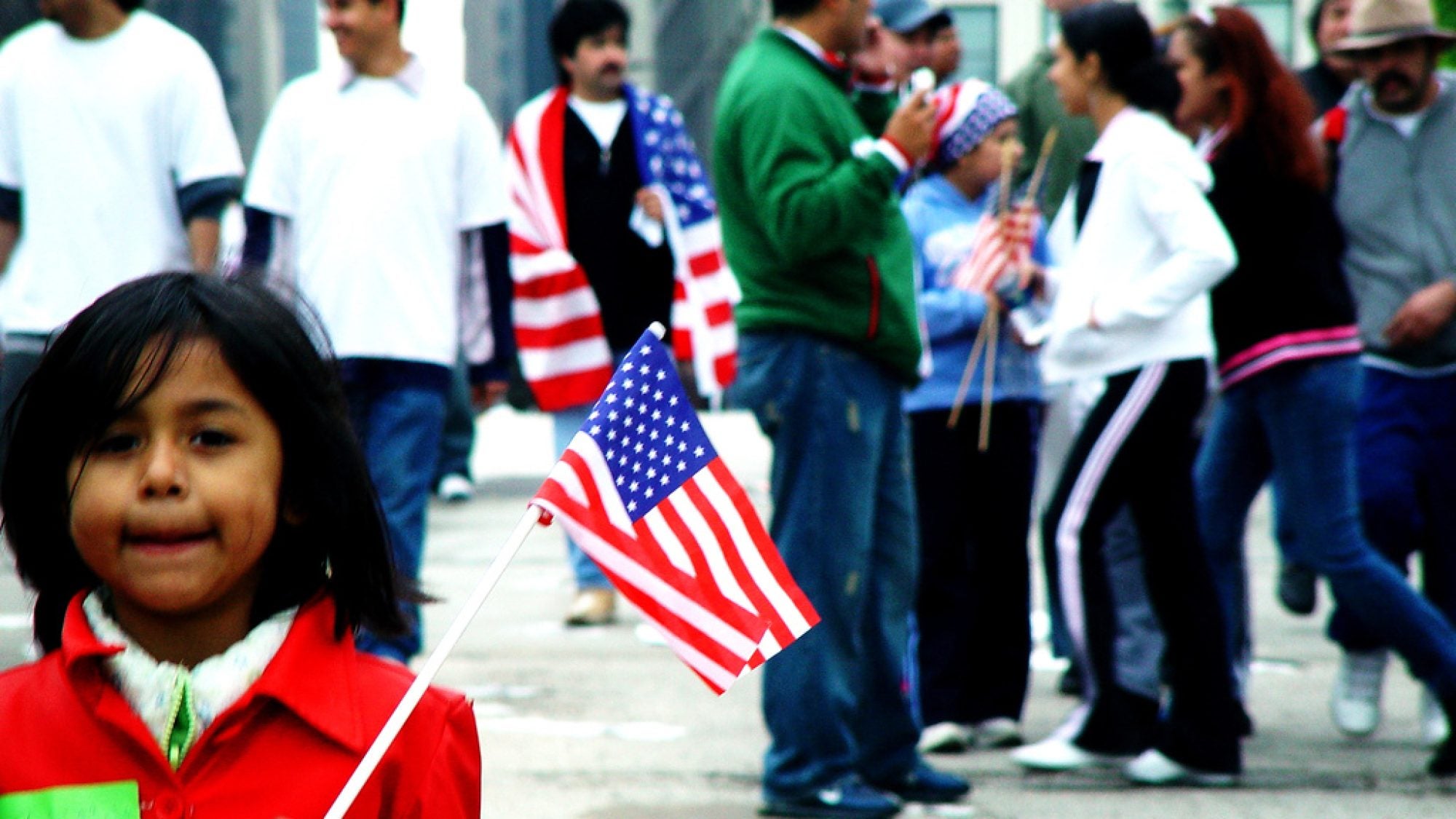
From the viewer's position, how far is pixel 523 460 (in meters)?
15.2

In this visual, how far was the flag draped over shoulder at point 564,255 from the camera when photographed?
7379mm

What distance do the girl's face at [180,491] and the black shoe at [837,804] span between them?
2797 mm

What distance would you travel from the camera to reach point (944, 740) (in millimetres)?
→ 5629

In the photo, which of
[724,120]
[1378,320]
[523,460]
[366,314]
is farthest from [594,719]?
[523,460]

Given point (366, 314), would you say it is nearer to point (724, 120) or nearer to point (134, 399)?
point (724, 120)

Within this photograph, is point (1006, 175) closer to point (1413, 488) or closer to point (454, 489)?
point (1413, 488)

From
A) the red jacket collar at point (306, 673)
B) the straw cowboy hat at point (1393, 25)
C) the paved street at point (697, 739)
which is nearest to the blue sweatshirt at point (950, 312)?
the paved street at point (697, 739)

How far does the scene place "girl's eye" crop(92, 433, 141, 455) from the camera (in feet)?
6.65

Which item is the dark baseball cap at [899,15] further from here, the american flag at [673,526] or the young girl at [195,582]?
the young girl at [195,582]

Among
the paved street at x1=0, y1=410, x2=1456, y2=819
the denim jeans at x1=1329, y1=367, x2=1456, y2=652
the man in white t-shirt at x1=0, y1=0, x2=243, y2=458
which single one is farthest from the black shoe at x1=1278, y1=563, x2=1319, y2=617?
the man in white t-shirt at x1=0, y1=0, x2=243, y2=458

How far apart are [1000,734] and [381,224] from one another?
2.19 meters

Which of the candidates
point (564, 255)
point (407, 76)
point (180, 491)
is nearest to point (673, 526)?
point (180, 491)

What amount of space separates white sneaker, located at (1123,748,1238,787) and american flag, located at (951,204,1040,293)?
1431 mm

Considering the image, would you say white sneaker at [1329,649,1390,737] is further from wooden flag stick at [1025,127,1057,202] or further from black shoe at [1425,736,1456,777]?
wooden flag stick at [1025,127,1057,202]
